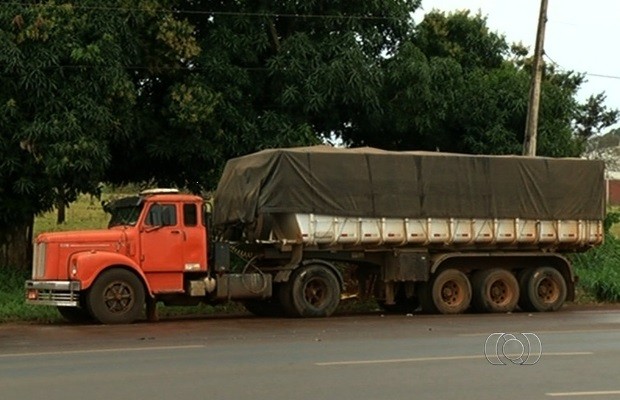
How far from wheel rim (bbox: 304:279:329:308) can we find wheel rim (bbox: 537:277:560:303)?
5.14m

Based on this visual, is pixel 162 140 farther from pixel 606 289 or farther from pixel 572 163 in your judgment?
pixel 606 289

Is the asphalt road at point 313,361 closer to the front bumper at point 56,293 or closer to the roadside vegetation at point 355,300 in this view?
the front bumper at point 56,293

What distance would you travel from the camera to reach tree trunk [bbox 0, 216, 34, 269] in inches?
1085

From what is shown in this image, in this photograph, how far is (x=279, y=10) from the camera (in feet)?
91.0

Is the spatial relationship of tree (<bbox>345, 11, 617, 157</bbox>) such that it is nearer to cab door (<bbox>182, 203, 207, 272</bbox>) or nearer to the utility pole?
the utility pole

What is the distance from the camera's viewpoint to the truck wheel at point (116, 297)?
20406mm

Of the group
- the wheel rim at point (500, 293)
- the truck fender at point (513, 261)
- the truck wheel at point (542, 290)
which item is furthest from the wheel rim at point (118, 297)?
the truck wheel at point (542, 290)

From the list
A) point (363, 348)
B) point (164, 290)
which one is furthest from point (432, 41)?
point (363, 348)

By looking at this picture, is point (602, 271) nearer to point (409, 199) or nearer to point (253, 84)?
point (409, 199)

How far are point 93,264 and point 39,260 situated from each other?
1234mm

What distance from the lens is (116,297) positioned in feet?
67.7

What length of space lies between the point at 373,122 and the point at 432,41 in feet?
15.1

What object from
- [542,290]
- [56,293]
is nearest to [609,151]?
[542,290]

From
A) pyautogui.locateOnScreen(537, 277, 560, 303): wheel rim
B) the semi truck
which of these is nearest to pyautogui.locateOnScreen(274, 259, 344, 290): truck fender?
the semi truck
